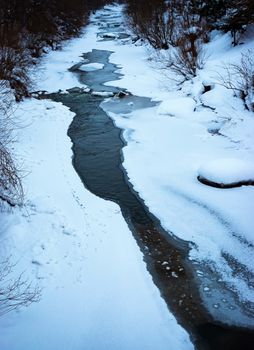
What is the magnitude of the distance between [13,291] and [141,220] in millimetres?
2965

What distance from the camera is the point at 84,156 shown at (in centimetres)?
1042

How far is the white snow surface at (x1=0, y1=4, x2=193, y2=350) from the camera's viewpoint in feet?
15.0

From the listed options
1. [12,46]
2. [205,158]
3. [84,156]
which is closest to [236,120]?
[205,158]

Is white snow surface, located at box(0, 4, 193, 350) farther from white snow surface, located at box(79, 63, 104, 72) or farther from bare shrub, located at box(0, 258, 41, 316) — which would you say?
white snow surface, located at box(79, 63, 104, 72)

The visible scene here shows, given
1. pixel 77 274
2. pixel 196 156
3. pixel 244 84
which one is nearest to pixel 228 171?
pixel 196 156

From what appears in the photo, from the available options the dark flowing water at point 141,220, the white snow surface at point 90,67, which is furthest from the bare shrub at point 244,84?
the white snow surface at point 90,67

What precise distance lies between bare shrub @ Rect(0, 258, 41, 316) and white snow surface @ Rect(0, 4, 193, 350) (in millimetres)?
94

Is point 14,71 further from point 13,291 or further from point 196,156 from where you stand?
point 13,291

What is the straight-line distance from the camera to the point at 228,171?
7.93 m

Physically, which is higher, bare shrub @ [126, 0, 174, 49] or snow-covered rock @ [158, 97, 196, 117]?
bare shrub @ [126, 0, 174, 49]

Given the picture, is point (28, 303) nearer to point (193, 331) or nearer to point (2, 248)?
Result: point (2, 248)

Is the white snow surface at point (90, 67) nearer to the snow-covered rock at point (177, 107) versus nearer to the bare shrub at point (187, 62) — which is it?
the bare shrub at point (187, 62)

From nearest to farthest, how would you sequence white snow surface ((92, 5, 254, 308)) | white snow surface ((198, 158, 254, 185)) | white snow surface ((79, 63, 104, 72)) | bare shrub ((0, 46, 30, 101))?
white snow surface ((92, 5, 254, 308)), white snow surface ((198, 158, 254, 185)), bare shrub ((0, 46, 30, 101)), white snow surface ((79, 63, 104, 72))

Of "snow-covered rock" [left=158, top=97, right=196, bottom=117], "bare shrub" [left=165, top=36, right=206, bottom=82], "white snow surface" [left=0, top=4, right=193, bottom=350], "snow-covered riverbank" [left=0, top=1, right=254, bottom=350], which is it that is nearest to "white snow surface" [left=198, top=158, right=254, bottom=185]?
"snow-covered riverbank" [left=0, top=1, right=254, bottom=350]
